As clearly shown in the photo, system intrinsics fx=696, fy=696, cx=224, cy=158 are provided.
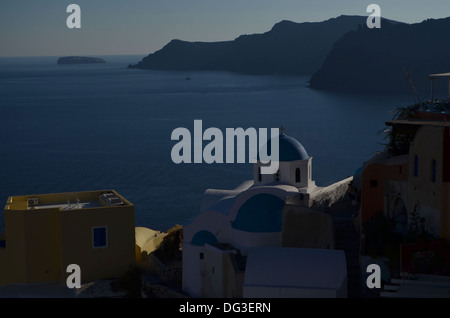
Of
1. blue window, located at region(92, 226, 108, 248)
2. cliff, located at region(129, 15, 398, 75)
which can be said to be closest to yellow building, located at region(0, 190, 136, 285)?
blue window, located at region(92, 226, 108, 248)

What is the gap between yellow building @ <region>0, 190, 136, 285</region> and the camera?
57.4 ft

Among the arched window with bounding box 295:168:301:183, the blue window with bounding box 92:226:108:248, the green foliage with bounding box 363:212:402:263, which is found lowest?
the blue window with bounding box 92:226:108:248

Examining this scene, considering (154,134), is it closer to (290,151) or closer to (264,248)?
(290,151)

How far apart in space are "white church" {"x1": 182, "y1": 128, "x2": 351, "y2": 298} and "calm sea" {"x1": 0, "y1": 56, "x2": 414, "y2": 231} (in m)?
16.3

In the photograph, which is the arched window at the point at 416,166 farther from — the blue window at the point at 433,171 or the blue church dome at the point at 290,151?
the blue church dome at the point at 290,151

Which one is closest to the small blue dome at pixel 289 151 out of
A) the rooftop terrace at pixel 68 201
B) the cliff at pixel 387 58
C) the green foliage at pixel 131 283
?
the rooftop terrace at pixel 68 201

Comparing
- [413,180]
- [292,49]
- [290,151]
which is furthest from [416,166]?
[292,49]

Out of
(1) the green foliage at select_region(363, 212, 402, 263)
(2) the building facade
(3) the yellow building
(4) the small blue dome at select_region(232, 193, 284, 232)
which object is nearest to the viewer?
(2) the building facade

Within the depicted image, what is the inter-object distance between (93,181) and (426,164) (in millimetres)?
36693

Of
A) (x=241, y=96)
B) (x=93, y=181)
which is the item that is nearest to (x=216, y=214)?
(x=93, y=181)

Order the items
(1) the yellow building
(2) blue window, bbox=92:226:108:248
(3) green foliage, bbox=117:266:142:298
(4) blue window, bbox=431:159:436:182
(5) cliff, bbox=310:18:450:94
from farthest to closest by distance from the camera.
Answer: (5) cliff, bbox=310:18:450:94 → (3) green foliage, bbox=117:266:142:298 → (2) blue window, bbox=92:226:108:248 → (1) the yellow building → (4) blue window, bbox=431:159:436:182

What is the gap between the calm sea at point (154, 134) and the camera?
4628 cm

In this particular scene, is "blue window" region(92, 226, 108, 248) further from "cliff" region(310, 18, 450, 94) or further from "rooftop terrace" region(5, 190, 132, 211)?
"cliff" region(310, 18, 450, 94)

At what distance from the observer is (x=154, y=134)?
67.9 meters
